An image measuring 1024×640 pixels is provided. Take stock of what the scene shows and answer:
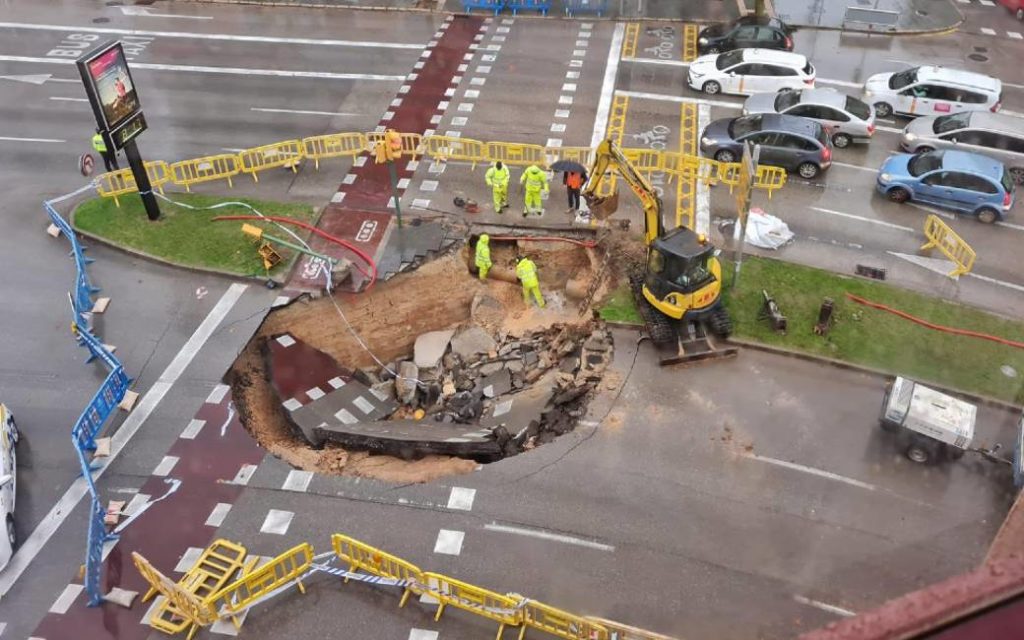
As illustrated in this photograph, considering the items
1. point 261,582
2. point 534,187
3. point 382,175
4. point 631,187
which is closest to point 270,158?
point 382,175

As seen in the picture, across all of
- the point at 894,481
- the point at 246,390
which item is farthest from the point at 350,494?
the point at 894,481

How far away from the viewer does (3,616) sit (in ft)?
45.6

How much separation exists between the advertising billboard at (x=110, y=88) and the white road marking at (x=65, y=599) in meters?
11.7

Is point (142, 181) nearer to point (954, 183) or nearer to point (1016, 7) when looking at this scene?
point (954, 183)

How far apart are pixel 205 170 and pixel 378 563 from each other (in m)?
15.6

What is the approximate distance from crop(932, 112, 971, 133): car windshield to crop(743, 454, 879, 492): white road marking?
14.4m

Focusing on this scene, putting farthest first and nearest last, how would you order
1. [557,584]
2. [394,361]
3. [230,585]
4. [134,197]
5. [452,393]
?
[134,197] → [394,361] → [452,393] → [557,584] → [230,585]

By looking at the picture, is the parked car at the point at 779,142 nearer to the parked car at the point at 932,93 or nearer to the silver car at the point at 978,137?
the silver car at the point at 978,137

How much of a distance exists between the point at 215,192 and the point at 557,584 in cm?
1616

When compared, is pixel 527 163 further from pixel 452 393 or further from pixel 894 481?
pixel 894 481

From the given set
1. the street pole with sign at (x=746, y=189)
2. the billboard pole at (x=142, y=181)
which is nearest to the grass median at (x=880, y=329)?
the street pole with sign at (x=746, y=189)

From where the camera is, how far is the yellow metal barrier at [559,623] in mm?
12727

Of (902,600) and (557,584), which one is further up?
(902,600)

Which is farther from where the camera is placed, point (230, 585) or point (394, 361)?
point (394, 361)
